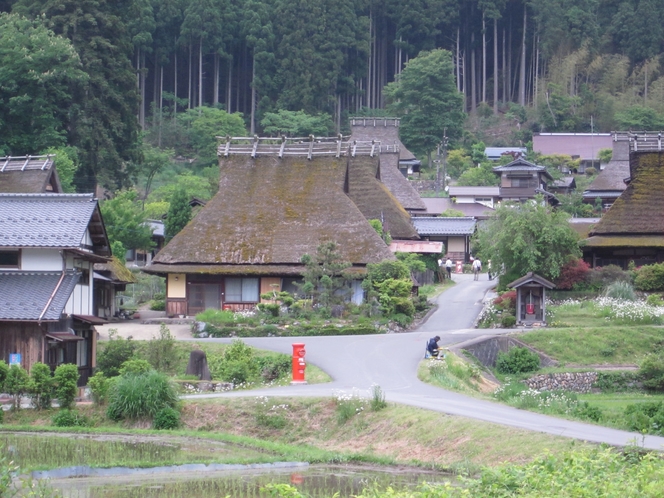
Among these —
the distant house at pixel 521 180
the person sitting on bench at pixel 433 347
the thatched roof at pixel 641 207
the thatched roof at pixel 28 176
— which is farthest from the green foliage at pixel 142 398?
the distant house at pixel 521 180

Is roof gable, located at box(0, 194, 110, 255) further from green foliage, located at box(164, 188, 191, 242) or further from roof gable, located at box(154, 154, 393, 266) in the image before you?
green foliage, located at box(164, 188, 191, 242)

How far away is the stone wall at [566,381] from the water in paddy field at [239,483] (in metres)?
11.5

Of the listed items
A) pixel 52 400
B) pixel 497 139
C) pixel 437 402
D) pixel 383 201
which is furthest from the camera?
pixel 497 139

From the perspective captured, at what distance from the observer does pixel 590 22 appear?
92.1 metres

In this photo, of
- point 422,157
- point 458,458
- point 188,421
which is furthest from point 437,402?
point 422,157

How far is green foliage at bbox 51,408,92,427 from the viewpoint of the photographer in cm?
2272

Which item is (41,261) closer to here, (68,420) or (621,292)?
(68,420)

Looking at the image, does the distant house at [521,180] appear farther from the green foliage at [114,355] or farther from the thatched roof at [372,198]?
the green foliage at [114,355]

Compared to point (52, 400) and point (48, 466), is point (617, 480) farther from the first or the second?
point (52, 400)

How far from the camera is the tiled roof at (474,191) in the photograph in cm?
6938

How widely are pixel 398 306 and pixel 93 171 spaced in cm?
2423

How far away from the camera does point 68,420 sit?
2273 cm

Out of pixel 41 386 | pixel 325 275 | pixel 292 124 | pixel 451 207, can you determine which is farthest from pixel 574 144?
pixel 41 386

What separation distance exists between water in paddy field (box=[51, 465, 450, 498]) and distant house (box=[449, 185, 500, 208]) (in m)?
52.0
